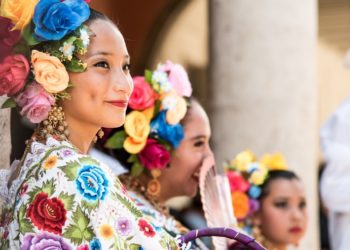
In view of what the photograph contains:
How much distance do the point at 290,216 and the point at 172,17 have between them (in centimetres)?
480

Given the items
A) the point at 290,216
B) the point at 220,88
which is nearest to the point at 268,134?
the point at 220,88

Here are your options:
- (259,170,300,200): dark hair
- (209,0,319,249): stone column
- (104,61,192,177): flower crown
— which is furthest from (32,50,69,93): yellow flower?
(209,0,319,249): stone column

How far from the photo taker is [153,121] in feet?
13.5

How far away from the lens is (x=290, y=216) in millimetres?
5305

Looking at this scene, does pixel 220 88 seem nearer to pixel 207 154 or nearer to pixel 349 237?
pixel 349 237

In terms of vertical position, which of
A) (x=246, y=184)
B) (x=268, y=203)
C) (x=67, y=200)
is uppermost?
(x=67, y=200)

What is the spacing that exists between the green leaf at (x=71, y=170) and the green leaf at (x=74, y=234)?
12 centimetres

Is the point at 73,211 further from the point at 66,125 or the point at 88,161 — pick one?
the point at 66,125

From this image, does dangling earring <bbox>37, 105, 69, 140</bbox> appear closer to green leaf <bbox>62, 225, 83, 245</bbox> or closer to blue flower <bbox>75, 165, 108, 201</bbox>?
blue flower <bbox>75, 165, 108, 201</bbox>

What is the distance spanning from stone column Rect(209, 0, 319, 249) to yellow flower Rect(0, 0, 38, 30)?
371cm

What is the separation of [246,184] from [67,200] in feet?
9.41

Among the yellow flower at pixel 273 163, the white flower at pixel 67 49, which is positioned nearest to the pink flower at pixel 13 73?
the white flower at pixel 67 49

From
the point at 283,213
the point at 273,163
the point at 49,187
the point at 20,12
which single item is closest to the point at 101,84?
the point at 20,12

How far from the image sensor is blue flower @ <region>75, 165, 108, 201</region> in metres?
2.49
